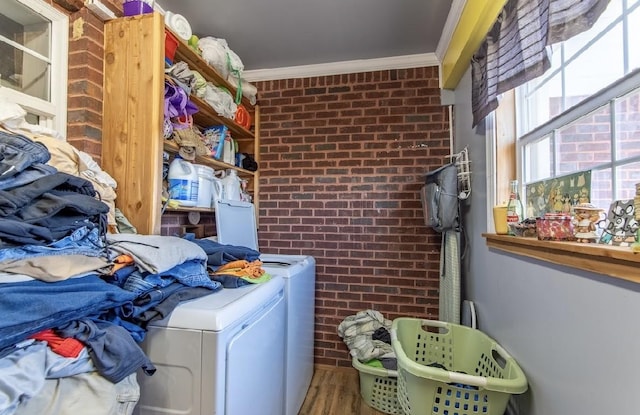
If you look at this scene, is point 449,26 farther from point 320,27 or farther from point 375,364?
point 375,364

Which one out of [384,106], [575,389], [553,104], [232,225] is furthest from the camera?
[384,106]

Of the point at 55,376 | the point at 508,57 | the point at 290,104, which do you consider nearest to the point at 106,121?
the point at 55,376

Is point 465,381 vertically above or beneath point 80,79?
beneath

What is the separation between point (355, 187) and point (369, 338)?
1.14 m

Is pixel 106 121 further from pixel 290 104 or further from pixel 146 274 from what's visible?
pixel 290 104

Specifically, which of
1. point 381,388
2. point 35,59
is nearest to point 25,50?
point 35,59

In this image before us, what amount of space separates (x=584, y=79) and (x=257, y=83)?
232 cm

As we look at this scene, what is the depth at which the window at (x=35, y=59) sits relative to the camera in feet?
4.24

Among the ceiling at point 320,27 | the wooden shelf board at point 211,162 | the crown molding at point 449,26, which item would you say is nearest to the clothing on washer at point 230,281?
the wooden shelf board at point 211,162

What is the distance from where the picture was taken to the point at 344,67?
2.58 meters

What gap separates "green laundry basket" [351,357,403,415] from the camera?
1976 mm

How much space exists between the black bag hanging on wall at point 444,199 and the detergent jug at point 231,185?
139 centimetres

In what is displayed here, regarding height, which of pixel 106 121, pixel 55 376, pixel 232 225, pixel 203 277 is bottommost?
pixel 55 376

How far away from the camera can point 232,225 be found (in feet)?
7.27
